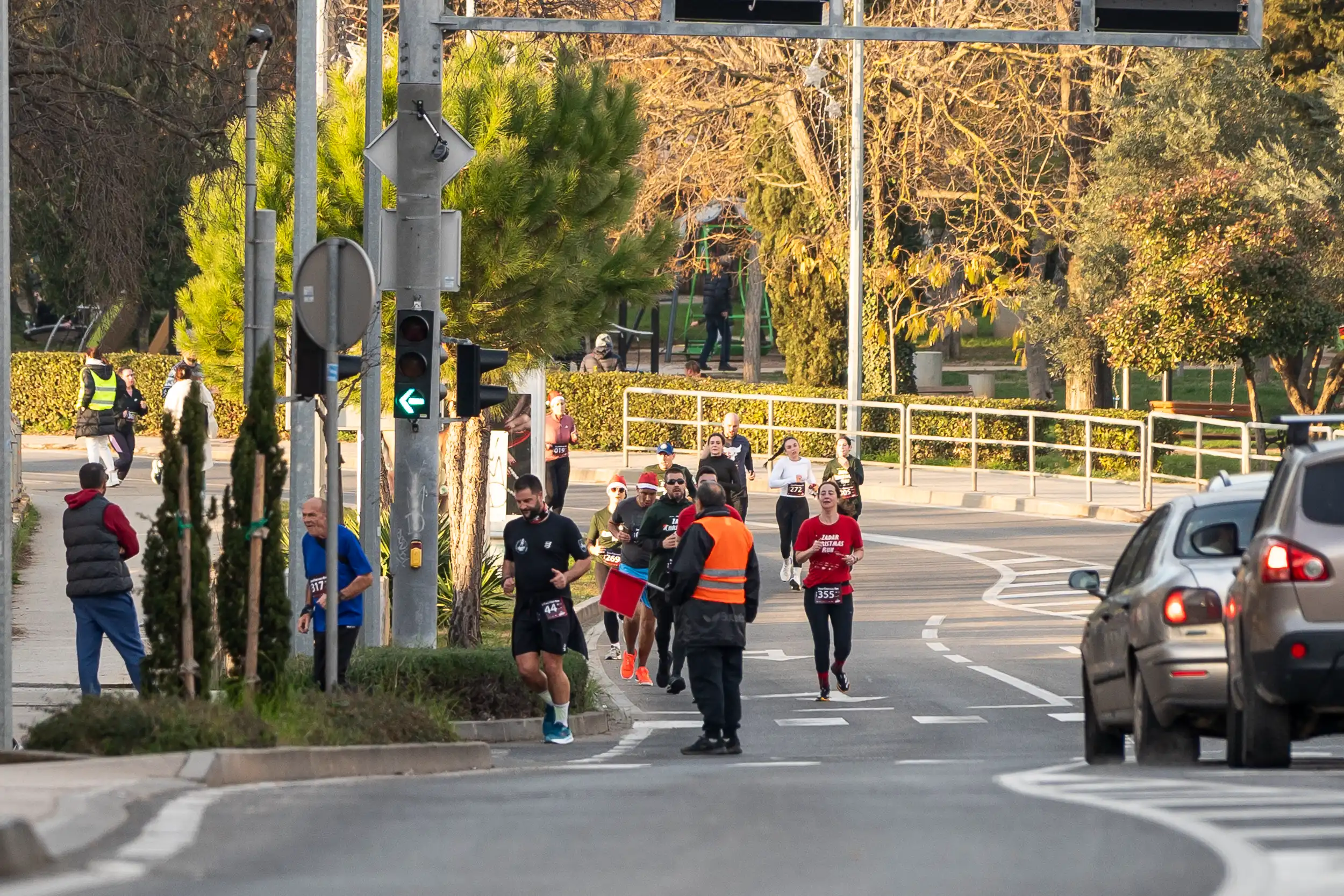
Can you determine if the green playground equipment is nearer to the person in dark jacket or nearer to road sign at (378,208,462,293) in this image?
the person in dark jacket

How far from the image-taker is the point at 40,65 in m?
17.8

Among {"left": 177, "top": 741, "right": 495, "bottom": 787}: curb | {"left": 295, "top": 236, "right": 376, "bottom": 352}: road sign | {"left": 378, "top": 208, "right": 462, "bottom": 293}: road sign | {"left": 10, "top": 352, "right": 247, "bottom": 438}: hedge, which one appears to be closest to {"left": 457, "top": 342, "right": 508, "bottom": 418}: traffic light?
{"left": 378, "top": 208, "right": 462, "bottom": 293}: road sign

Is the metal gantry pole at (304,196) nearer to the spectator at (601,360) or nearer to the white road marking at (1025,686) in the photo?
the white road marking at (1025,686)

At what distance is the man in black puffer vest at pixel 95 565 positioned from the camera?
1430cm

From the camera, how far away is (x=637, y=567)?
58.9ft

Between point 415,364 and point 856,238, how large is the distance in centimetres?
2121

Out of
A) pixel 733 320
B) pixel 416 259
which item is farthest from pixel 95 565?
pixel 733 320

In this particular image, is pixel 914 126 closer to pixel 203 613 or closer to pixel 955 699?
pixel 955 699

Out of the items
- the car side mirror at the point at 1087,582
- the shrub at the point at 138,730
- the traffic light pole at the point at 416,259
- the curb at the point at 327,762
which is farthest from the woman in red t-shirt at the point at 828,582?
the shrub at the point at 138,730

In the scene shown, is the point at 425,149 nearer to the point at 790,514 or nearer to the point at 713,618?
the point at 713,618

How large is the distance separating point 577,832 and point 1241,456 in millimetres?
23555

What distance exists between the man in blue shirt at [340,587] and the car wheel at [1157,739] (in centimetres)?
492

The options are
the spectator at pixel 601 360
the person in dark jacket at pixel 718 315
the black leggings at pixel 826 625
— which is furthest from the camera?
the person in dark jacket at pixel 718 315

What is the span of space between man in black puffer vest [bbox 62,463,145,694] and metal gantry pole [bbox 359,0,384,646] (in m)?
2.38
